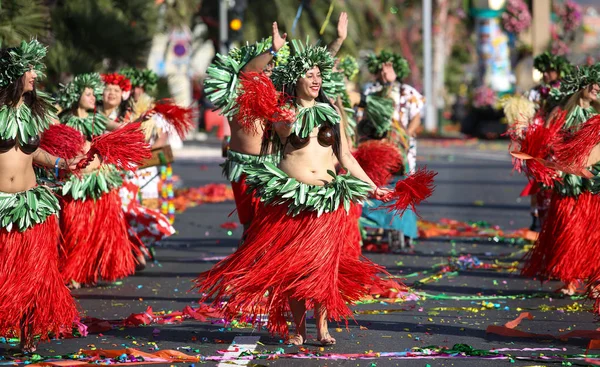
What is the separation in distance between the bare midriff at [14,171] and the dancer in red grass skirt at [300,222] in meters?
1.30

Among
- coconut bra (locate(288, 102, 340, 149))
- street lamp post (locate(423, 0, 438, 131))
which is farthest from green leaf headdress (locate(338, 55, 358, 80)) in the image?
street lamp post (locate(423, 0, 438, 131))

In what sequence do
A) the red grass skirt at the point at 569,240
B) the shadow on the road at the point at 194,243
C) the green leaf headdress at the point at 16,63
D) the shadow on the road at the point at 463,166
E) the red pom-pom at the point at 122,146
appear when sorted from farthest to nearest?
the shadow on the road at the point at 463,166 < the shadow on the road at the point at 194,243 < the red grass skirt at the point at 569,240 < the red pom-pom at the point at 122,146 < the green leaf headdress at the point at 16,63

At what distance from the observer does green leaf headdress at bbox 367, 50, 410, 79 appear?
12492mm

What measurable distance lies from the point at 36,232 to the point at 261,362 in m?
1.64

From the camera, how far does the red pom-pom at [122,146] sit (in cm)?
786

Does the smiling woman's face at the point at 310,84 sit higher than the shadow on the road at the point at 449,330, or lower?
higher

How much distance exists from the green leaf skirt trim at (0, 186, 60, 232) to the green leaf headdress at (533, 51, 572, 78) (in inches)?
248

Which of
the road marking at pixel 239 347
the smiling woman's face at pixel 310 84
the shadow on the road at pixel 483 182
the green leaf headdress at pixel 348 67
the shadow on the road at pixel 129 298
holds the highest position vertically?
the green leaf headdress at pixel 348 67

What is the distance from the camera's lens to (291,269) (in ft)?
23.7

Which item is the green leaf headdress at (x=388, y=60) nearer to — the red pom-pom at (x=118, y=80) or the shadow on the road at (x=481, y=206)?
the red pom-pom at (x=118, y=80)

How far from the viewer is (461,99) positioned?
48438mm

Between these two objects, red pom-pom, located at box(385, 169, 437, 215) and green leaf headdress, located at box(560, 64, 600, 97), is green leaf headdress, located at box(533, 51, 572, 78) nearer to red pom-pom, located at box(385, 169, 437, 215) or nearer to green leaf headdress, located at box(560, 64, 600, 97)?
green leaf headdress, located at box(560, 64, 600, 97)

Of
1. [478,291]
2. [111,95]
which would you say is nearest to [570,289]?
[478,291]

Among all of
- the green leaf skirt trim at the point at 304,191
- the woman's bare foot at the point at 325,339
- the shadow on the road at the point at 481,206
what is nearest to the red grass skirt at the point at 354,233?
the green leaf skirt trim at the point at 304,191
